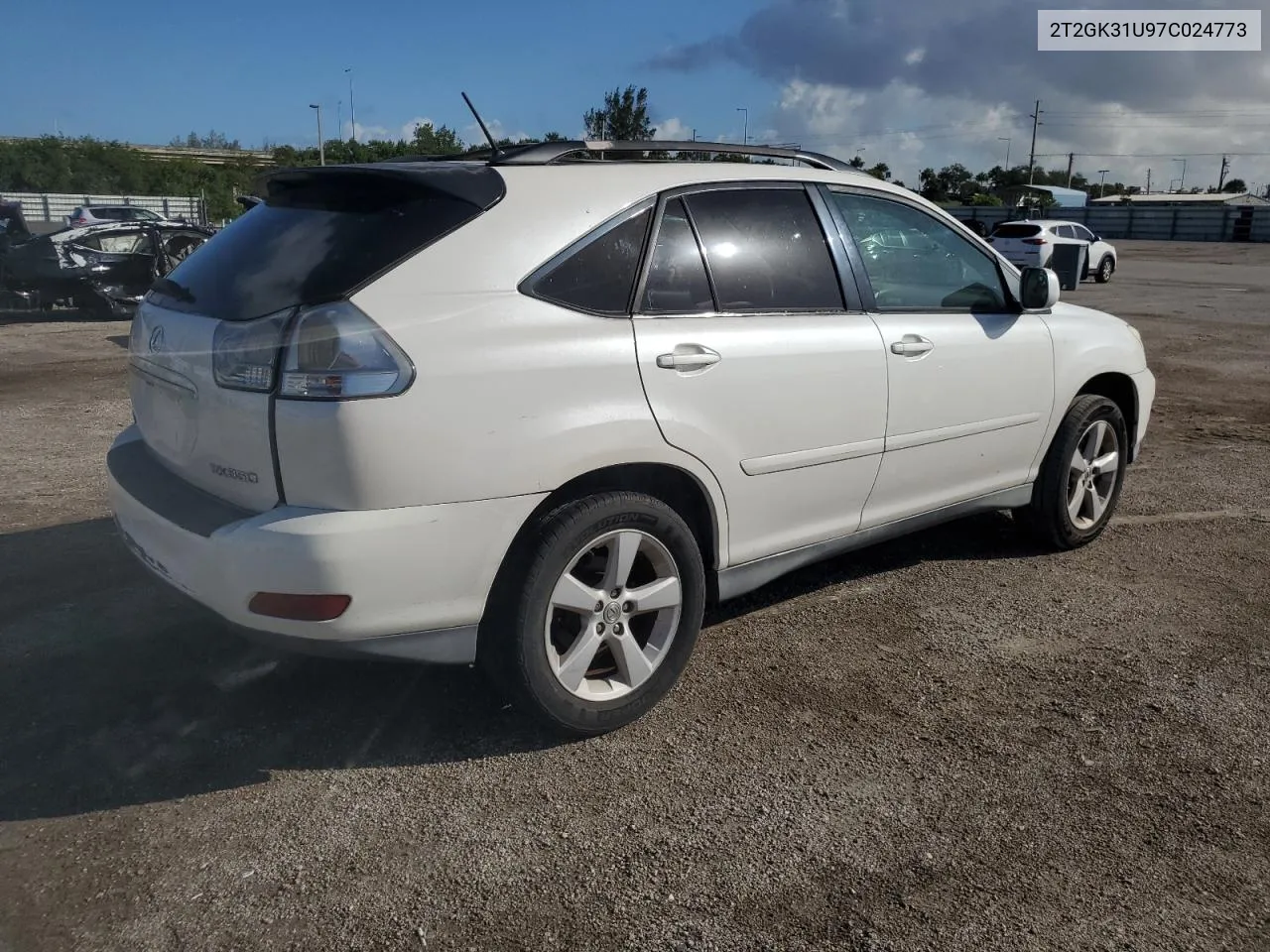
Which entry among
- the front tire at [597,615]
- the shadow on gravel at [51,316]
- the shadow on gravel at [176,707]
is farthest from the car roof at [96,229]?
the front tire at [597,615]

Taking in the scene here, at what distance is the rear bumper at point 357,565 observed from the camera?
8.88 ft

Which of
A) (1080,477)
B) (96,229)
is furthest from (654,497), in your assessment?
(96,229)

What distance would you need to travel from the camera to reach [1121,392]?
5215 millimetres

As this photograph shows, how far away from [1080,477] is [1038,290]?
99cm

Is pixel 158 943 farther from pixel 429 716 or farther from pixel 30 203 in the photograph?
pixel 30 203

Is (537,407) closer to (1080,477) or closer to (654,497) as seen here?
(654,497)

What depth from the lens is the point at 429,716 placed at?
11.1 feet

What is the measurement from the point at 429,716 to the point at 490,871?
2.74 feet

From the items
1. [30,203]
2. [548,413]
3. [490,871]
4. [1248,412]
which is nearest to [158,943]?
[490,871]

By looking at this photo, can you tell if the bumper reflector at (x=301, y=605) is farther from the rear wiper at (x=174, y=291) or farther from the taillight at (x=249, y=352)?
the rear wiper at (x=174, y=291)

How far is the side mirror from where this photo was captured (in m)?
4.50

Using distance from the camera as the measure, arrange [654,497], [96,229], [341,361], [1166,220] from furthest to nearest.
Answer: [1166,220]
[96,229]
[654,497]
[341,361]

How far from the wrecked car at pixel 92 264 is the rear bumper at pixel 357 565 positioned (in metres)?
13.2

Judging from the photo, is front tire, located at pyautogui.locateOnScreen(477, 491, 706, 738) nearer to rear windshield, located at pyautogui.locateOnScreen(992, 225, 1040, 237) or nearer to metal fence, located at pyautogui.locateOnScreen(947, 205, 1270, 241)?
rear windshield, located at pyautogui.locateOnScreen(992, 225, 1040, 237)
